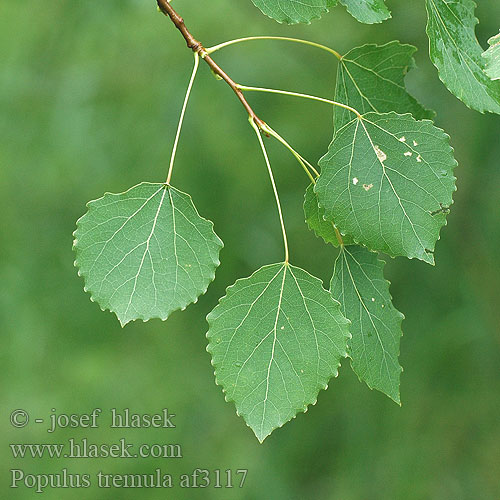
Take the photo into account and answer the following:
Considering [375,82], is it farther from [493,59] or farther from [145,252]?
[145,252]

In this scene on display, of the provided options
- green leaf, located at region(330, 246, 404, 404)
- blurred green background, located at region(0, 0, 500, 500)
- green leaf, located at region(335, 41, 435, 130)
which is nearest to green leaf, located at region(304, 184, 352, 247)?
green leaf, located at region(330, 246, 404, 404)

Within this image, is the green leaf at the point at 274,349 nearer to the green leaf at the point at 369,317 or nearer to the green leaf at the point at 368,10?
the green leaf at the point at 369,317

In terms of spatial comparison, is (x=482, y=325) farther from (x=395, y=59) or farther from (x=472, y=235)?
(x=395, y=59)

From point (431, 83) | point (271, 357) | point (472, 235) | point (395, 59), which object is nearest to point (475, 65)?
point (395, 59)

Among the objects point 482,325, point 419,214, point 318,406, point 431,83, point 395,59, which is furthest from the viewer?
point 318,406

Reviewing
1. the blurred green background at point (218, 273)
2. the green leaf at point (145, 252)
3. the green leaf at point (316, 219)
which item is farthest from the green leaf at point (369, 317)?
the blurred green background at point (218, 273)

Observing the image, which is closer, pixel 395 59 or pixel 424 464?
pixel 395 59
